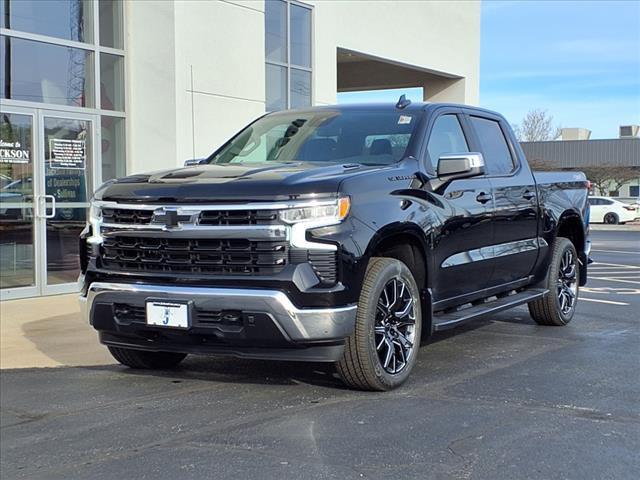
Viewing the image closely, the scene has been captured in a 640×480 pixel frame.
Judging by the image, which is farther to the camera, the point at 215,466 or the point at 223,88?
the point at 223,88

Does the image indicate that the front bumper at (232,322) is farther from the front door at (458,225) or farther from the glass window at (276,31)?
the glass window at (276,31)

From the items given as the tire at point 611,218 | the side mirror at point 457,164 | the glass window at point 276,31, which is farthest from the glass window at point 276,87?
the tire at point 611,218

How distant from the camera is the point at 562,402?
5109mm

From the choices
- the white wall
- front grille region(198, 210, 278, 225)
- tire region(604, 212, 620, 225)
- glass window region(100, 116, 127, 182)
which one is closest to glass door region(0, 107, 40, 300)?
glass window region(100, 116, 127, 182)

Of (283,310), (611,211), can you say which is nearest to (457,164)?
(283,310)

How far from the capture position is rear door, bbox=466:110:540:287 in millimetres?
6707

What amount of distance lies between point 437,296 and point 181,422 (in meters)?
2.11

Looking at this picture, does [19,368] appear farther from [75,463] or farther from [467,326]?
[467,326]

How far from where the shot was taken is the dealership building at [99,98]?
403 inches

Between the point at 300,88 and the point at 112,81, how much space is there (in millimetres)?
4115

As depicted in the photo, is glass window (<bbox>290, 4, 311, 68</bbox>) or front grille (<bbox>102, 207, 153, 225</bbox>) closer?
front grille (<bbox>102, 207, 153, 225</bbox>)

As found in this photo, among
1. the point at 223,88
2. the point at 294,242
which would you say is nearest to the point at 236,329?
the point at 294,242

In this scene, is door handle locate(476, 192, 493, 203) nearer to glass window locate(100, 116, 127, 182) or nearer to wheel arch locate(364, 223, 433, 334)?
wheel arch locate(364, 223, 433, 334)

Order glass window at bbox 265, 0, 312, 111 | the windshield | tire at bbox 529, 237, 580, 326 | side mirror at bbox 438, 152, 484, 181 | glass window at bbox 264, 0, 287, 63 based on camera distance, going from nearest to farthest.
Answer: side mirror at bbox 438, 152, 484, 181, the windshield, tire at bbox 529, 237, 580, 326, glass window at bbox 264, 0, 287, 63, glass window at bbox 265, 0, 312, 111
